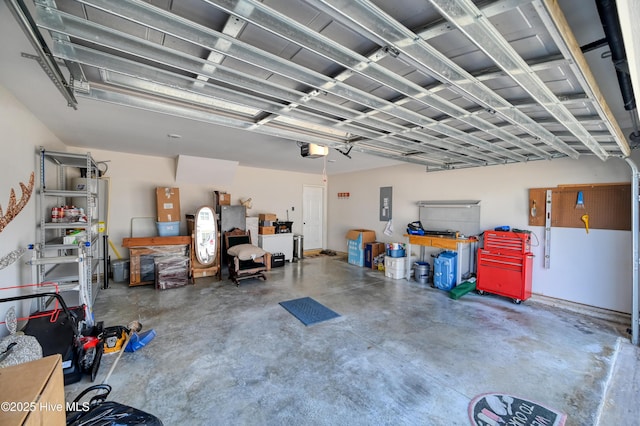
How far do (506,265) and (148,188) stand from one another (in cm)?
709

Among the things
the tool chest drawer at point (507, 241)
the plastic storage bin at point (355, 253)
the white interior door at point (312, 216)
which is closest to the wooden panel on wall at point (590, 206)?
the tool chest drawer at point (507, 241)

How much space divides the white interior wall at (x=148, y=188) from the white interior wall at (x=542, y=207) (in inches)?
145

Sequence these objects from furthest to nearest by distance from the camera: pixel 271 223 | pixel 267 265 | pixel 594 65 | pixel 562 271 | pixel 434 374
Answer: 1. pixel 271 223
2. pixel 267 265
3. pixel 562 271
4. pixel 434 374
5. pixel 594 65

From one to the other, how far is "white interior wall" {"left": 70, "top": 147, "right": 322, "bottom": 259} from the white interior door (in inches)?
51.6

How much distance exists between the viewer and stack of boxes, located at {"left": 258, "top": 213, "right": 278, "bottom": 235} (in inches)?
264

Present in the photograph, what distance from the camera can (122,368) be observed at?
8.13 feet

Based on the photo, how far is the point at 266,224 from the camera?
6750mm

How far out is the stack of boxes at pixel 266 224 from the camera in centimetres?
670

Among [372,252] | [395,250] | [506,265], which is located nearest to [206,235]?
[372,252]

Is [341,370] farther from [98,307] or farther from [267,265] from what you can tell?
[98,307]

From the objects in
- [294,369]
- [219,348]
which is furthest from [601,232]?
[219,348]

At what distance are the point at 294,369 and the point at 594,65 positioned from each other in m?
3.46

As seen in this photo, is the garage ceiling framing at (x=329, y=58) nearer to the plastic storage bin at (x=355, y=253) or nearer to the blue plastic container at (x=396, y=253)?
the blue plastic container at (x=396, y=253)

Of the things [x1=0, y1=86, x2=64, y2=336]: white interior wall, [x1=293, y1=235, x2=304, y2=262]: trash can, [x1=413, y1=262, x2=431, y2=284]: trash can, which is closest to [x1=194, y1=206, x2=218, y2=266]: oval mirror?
[x1=293, y1=235, x2=304, y2=262]: trash can
